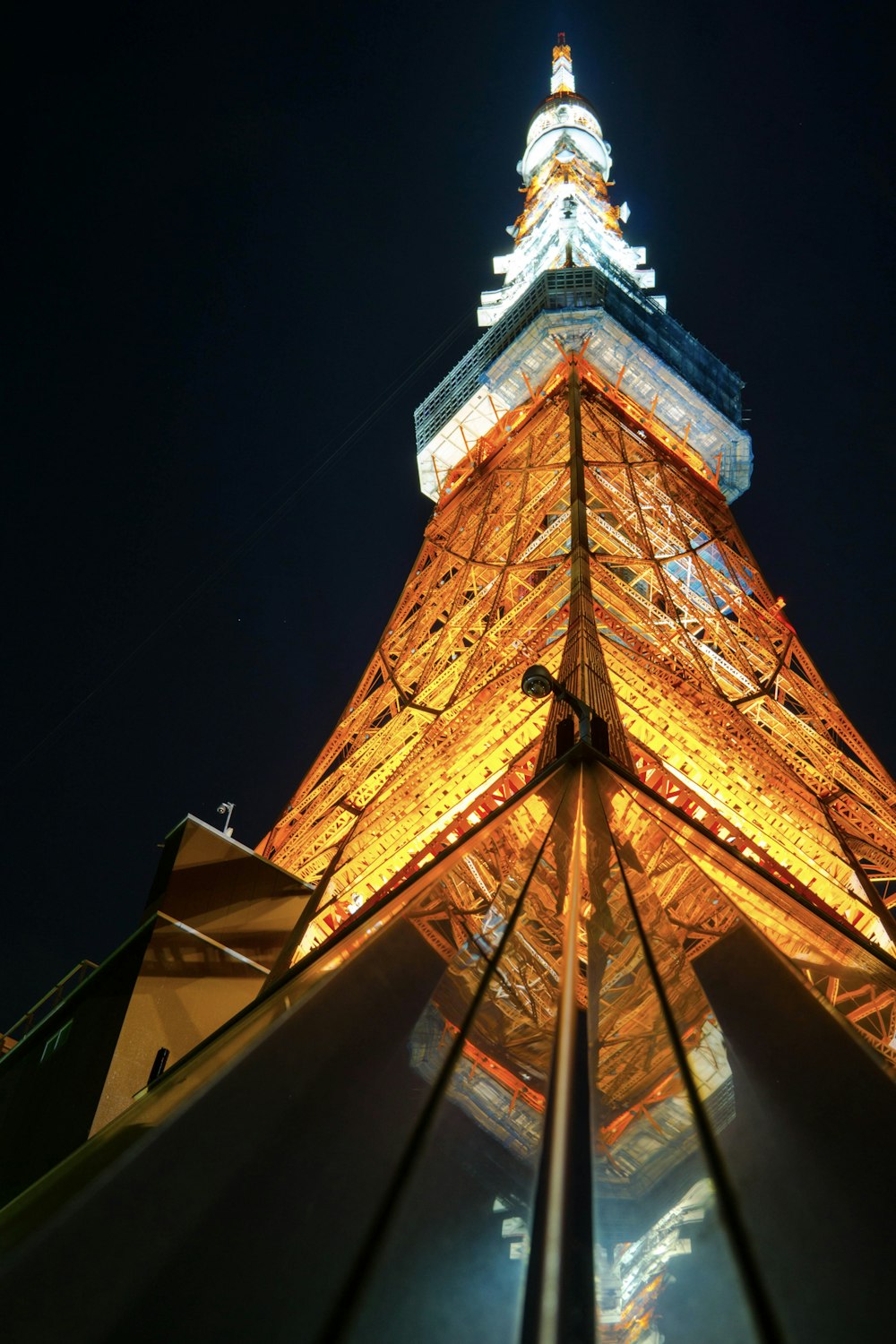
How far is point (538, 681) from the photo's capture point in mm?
5871

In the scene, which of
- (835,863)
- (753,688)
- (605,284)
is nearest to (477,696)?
(835,863)

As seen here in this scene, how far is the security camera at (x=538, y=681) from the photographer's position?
228 inches

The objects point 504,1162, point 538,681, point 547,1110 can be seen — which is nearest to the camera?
point 504,1162

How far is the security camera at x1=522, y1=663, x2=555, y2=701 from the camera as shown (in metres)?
5.79

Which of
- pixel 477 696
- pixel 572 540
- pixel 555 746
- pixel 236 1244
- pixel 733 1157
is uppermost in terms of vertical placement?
pixel 572 540

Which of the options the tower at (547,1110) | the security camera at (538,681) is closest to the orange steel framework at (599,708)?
the tower at (547,1110)

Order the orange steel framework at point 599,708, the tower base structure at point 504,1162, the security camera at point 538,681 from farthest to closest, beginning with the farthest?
the orange steel framework at point 599,708, the security camera at point 538,681, the tower base structure at point 504,1162

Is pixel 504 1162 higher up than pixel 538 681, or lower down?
lower down

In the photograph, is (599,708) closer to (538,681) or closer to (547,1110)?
(538,681)

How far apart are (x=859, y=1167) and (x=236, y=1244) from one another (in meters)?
1.33

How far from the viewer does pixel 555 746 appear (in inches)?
253

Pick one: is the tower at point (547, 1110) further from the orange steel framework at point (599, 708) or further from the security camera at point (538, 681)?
the orange steel framework at point (599, 708)

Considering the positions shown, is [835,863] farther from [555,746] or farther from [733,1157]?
[733,1157]

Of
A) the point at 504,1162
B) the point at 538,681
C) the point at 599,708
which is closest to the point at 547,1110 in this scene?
the point at 504,1162
